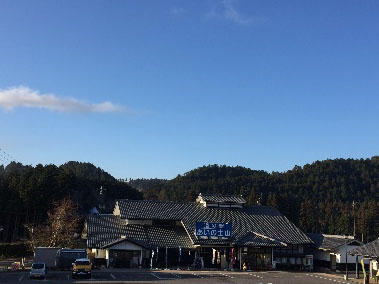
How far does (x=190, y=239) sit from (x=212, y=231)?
333cm

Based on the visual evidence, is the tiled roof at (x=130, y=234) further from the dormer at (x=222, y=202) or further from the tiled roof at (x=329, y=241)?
the tiled roof at (x=329, y=241)

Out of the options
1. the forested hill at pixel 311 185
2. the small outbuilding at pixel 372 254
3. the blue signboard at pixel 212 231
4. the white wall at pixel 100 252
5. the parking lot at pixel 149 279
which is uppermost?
the forested hill at pixel 311 185

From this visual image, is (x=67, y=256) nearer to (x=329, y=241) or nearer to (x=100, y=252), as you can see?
(x=100, y=252)

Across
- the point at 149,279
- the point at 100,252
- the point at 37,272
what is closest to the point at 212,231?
the point at 100,252

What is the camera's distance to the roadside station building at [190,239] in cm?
4891

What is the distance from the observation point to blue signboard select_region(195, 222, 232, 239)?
166 ft

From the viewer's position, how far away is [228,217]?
194ft

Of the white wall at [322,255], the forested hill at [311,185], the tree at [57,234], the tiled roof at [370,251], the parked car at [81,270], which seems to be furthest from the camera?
the forested hill at [311,185]

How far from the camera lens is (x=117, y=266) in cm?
4753

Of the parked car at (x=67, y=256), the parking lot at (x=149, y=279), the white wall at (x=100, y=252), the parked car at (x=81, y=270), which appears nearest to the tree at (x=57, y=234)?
the white wall at (x=100, y=252)

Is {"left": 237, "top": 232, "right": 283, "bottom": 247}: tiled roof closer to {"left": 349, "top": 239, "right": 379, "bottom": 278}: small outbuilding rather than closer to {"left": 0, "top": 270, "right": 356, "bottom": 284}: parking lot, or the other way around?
{"left": 0, "top": 270, "right": 356, "bottom": 284}: parking lot

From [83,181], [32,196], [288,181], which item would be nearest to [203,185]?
[288,181]

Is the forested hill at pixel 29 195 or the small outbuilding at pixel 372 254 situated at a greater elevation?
the forested hill at pixel 29 195

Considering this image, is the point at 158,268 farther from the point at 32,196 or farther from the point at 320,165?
the point at 320,165
